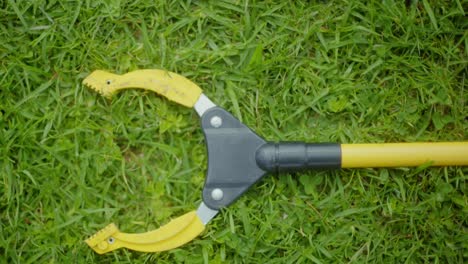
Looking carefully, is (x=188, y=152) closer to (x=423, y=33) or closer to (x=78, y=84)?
(x=78, y=84)

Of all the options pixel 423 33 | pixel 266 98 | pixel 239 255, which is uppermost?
pixel 423 33

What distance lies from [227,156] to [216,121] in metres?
0.12

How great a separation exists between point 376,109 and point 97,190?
100cm

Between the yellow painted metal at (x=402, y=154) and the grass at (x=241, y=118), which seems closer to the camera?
the yellow painted metal at (x=402, y=154)

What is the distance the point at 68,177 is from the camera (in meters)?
2.00

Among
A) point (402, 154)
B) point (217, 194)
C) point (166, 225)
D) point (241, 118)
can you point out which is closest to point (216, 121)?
point (241, 118)

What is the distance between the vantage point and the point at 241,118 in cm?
199

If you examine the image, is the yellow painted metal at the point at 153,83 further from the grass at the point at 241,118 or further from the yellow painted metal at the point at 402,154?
the yellow painted metal at the point at 402,154

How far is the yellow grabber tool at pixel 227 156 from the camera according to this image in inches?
73.8

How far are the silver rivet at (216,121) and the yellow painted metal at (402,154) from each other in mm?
412

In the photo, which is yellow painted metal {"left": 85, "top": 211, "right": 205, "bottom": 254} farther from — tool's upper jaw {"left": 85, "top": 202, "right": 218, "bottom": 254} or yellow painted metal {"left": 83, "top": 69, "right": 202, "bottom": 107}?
yellow painted metal {"left": 83, "top": 69, "right": 202, "bottom": 107}

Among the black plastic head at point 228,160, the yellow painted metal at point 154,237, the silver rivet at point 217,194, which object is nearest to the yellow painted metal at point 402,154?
the black plastic head at point 228,160

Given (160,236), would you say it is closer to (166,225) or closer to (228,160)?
(166,225)

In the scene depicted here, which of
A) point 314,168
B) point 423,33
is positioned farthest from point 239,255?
point 423,33
